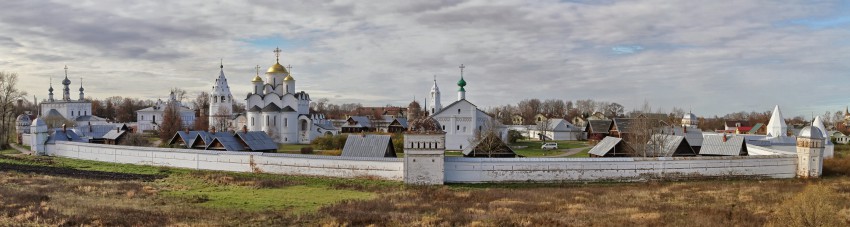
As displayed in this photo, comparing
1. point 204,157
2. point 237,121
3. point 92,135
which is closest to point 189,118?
point 237,121

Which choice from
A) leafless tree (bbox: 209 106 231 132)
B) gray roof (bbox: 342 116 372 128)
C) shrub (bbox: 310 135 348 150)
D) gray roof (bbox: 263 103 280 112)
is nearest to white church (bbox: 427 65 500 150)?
shrub (bbox: 310 135 348 150)

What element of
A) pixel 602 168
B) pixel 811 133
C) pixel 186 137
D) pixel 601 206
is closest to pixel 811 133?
pixel 811 133

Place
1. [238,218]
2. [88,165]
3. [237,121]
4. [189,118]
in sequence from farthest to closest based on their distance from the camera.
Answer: [189,118]
[237,121]
[88,165]
[238,218]

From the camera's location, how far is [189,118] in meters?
74.2

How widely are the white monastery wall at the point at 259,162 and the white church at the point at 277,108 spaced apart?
20.5 meters

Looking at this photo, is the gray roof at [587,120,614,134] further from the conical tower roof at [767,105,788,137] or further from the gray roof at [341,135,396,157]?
the gray roof at [341,135,396,157]

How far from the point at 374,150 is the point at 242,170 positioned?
18.3 feet

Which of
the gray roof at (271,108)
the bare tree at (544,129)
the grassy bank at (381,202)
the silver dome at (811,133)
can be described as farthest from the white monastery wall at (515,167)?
the bare tree at (544,129)

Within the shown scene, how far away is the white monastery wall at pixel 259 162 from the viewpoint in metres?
21.9

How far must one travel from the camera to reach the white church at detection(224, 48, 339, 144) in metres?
50.3

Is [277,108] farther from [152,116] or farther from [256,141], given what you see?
[152,116]

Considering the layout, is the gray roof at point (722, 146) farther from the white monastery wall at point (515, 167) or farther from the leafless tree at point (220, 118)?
the leafless tree at point (220, 118)

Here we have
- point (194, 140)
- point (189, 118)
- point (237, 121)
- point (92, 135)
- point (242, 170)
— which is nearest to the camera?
point (242, 170)

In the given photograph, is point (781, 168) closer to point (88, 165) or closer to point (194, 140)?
point (194, 140)
